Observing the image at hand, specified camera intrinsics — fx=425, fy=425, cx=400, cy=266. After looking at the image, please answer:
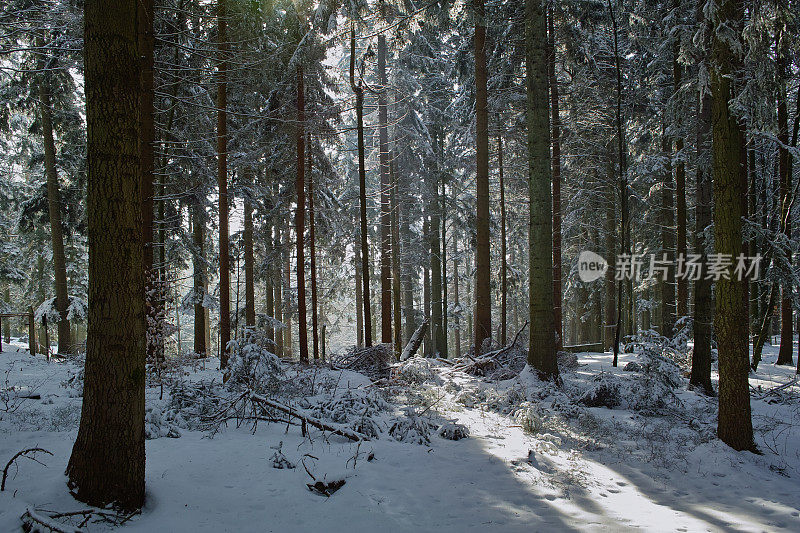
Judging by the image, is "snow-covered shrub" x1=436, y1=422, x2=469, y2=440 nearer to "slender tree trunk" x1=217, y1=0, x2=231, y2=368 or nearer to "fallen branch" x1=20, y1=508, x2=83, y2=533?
"fallen branch" x1=20, y1=508, x2=83, y2=533

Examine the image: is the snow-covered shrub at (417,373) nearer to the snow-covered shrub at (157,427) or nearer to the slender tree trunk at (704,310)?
the snow-covered shrub at (157,427)

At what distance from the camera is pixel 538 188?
9055mm

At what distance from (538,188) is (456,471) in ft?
20.2

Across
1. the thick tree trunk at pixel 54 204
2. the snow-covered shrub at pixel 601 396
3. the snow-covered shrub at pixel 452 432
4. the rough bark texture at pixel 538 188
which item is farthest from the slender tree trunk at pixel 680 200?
the thick tree trunk at pixel 54 204

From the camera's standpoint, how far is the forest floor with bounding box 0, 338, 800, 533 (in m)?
3.73

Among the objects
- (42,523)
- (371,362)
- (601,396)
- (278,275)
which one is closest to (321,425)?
(42,523)

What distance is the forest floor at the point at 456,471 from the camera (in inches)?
147

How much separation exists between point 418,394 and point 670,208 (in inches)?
554

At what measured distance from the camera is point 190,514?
352cm

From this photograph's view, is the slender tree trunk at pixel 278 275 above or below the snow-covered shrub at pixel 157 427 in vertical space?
above

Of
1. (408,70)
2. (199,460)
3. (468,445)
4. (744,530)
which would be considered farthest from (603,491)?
(408,70)

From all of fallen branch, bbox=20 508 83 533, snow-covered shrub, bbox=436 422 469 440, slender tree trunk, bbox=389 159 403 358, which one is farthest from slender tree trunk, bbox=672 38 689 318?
fallen branch, bbox=20 508 83 533

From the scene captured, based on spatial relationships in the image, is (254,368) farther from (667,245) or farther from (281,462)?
(667,245)

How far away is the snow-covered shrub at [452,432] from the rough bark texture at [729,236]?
3595 millimetres
